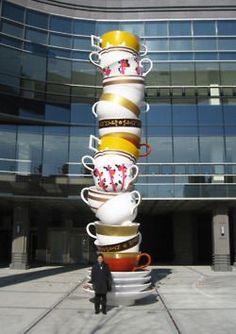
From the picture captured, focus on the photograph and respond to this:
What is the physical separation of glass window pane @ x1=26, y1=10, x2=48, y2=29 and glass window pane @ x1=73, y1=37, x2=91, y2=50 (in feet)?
6.70

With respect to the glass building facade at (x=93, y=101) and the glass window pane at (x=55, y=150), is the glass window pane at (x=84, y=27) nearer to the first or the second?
the glass building facade at (x=93, y=101)

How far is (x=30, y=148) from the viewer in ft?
93.4

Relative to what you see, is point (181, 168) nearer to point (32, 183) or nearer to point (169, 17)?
point (32, 183)

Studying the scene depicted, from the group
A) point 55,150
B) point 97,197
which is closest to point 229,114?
point 55,150

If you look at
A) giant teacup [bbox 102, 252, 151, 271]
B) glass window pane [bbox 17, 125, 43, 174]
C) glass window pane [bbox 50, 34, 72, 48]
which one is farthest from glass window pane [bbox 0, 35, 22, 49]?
giant teacup [bbox 102, 252, 151, 271]

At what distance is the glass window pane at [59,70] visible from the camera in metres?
30.0

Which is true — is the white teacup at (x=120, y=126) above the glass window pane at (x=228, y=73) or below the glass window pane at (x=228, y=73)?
below

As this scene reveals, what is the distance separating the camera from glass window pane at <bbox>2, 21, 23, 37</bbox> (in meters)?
29.3

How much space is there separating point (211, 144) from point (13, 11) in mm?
14155

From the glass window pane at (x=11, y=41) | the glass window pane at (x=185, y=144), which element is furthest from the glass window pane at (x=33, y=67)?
the glass window pane at (x=185, y=144)

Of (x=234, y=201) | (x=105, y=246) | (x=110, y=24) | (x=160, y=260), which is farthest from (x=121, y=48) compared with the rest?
(x=160, y=260)

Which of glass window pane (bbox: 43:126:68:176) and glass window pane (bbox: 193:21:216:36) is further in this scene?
glass window pane (bbox: 193:21:216:36)

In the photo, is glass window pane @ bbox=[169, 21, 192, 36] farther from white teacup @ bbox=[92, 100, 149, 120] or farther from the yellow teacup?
white teacup @ bbox=[92, 100, 149, 120]

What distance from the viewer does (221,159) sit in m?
28.7
